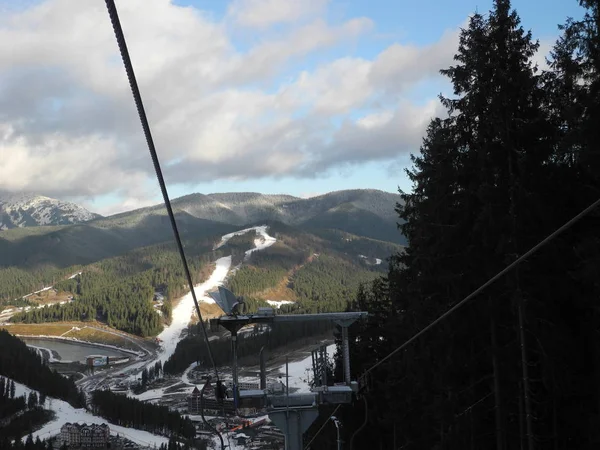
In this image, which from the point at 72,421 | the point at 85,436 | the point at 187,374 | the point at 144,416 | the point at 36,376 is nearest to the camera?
the point at 85,436

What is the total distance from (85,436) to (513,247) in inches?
4442

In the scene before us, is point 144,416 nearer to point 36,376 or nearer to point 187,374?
point 36,376

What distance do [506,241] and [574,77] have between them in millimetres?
4213

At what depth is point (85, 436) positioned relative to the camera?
110m

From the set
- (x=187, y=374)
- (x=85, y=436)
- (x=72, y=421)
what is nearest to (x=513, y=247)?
(x=85, y=436)

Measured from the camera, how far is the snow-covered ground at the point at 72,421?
113812 millimetres

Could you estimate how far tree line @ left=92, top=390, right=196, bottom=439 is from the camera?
115 meters

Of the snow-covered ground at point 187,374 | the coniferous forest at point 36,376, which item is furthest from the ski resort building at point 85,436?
the snow-covered ground at point 187,374

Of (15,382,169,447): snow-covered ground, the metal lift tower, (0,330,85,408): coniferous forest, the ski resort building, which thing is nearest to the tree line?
(15,382,169,447): snow-covered ground

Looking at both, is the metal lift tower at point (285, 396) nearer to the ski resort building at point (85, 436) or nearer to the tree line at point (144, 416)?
the tree line at point (144, 416)

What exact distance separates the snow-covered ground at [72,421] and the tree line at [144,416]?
170 cm

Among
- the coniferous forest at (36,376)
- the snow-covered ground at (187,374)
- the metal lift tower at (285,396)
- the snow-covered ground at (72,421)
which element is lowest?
the snow-covered ground at (72,421)

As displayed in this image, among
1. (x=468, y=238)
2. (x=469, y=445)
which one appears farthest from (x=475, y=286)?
(x=469, y=445)

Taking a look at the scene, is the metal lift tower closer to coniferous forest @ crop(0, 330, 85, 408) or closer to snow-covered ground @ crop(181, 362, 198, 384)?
coniferous forest @ crop(0, 330, 85, 408)
